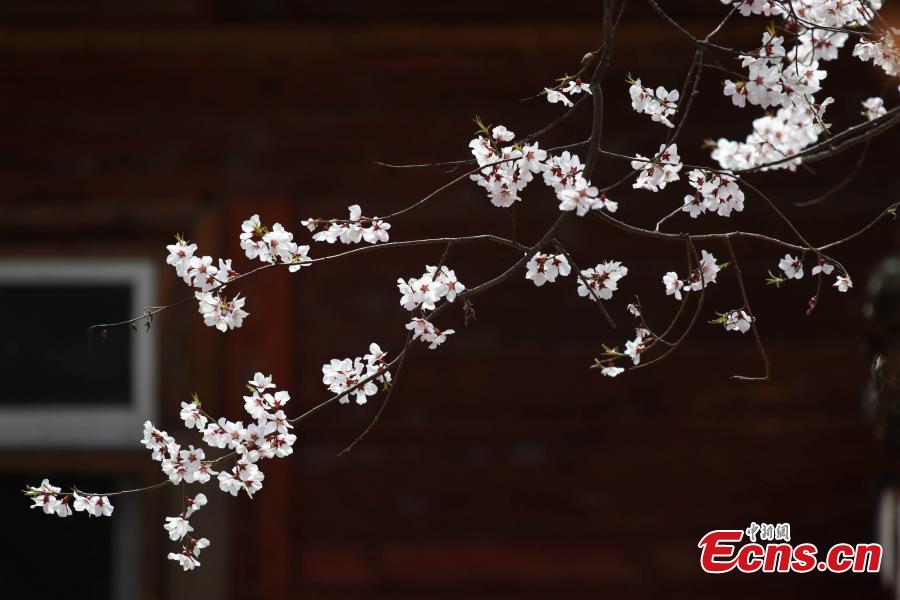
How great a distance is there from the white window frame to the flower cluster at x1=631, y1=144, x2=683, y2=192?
1.92 meters

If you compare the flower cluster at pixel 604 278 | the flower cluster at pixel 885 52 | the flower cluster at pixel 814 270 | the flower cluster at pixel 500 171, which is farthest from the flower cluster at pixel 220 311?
the flower cluster at pixel 885 52

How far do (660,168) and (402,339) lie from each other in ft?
5.33

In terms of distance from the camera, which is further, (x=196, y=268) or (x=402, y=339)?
(x=402, y=339)

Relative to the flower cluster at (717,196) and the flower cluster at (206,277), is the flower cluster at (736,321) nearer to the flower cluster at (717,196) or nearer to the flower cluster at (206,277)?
the flower cluster at (717,196)

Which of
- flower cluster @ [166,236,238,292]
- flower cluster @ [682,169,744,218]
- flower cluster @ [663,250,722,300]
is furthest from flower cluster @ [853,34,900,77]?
flower cluster @ [166,236,238,292]

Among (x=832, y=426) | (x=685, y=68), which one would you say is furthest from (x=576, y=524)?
(x=685, y=68)

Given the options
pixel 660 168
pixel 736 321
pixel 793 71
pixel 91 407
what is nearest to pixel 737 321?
pixel 736 321

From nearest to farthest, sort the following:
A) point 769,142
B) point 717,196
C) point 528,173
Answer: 1. point 528,173
2. point 717,196
3. point 769,142

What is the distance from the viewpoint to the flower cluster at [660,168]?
1371 millimetres

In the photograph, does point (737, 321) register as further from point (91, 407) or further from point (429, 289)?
point (91, 407)

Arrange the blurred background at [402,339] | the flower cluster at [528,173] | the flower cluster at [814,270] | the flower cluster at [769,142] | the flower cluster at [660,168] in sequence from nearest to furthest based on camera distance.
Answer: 1. the flower cluster at [528,173]
2. the flower cluster at [660,168]
3. the flower cluster at [814,270]
4. the flower cluster at [769,142]
5. the blurred background at [402,339]

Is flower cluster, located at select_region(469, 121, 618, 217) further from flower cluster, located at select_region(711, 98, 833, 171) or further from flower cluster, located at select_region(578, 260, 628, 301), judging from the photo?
flower cluster, located at select_region(711, 98, 833, 171)

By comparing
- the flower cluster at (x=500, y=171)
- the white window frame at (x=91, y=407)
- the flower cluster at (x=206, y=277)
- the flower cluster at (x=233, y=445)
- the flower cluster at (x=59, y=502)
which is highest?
the white window frame at (x=91, y=407)

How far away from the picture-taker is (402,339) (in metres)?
2.99
